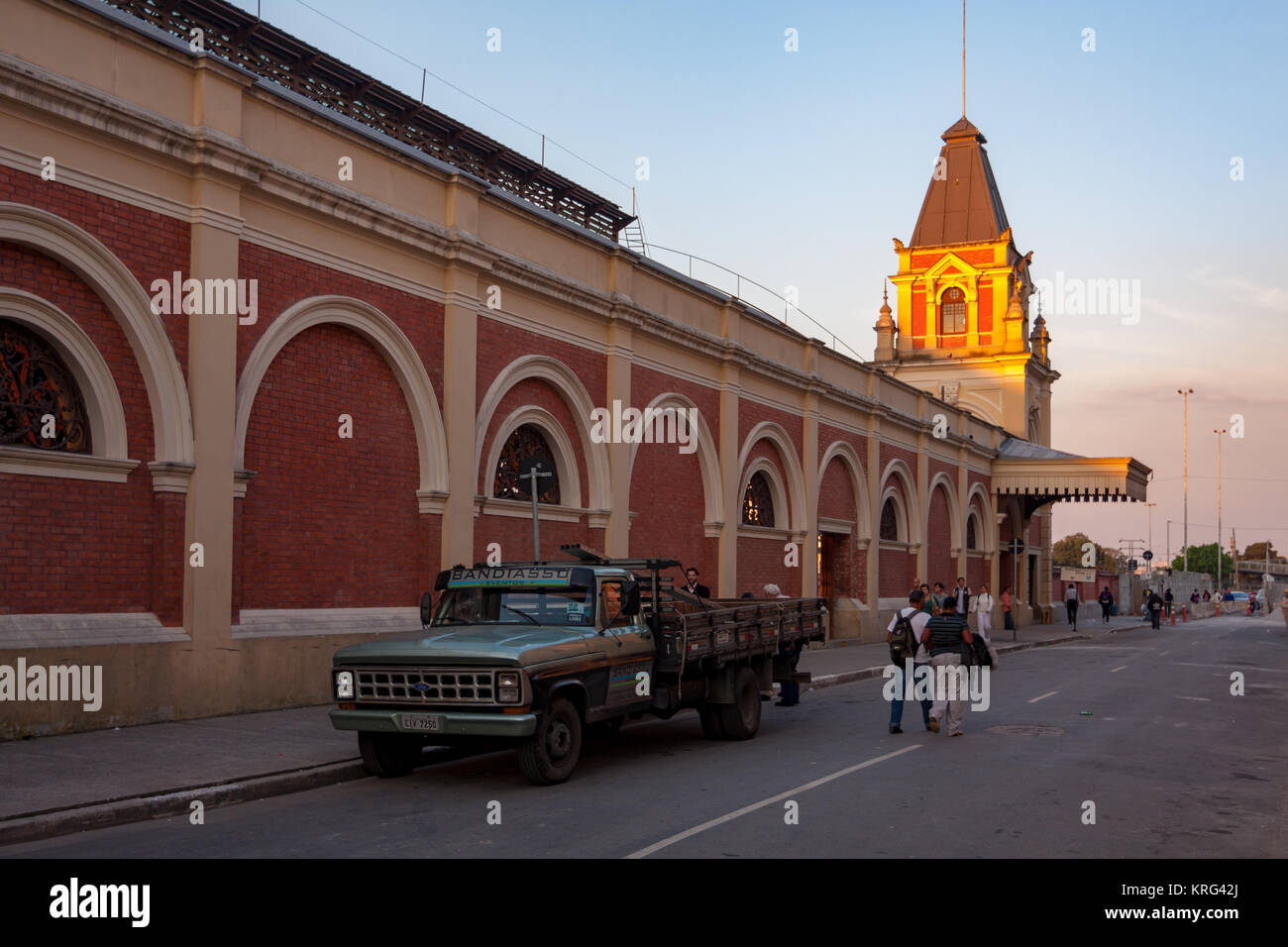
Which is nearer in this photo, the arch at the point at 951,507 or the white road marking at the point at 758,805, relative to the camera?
the white road marking at the point at 758,805

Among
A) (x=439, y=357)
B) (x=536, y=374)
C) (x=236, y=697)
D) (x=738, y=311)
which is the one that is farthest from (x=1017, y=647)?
(x=236, y=697)

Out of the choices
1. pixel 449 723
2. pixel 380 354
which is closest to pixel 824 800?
pixel 449 723

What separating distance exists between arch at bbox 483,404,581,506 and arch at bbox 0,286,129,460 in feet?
23.3

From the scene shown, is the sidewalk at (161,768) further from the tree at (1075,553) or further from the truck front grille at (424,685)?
the tree at (1075,553)

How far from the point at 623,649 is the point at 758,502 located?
1734 cm

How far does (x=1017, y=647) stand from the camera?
3341 centimetres

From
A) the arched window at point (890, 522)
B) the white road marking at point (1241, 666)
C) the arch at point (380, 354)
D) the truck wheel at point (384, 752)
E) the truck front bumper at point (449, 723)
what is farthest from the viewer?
the arched window at point (890, 522)

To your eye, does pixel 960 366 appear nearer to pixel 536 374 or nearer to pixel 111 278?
pixel 536 374

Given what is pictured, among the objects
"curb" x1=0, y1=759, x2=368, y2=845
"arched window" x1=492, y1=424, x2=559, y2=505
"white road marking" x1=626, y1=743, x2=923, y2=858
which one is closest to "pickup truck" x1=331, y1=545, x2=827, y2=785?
"curb" x1=0, y1=759, x2=368, y2=845

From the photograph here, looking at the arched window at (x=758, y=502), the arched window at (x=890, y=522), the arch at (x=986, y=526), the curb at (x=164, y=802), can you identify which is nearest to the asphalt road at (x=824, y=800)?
the curb at (x=164, y=802)

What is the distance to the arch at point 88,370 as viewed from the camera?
11.9 m

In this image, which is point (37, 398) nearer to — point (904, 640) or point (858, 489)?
point (904, 640)

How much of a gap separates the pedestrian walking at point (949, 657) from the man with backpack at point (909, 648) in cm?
27
